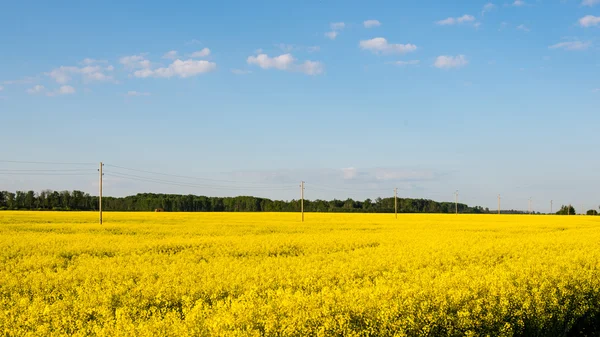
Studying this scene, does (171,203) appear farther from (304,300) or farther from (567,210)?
(304,300)

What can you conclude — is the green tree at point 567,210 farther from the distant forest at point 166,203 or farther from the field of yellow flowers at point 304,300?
the field of yellow flowers at point 304,300

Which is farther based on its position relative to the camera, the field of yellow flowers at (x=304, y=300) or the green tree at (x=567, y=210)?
the green tree at (x=567, y=210)

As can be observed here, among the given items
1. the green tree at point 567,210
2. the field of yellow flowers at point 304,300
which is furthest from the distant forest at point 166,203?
the field of yellow flowers at point 304,300

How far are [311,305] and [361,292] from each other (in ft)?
5.21

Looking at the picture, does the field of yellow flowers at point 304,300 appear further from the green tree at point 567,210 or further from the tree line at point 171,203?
the green tree at point 567,210

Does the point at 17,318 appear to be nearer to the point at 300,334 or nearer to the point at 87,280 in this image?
the point at 87,280

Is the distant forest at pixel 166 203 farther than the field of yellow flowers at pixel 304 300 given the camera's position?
Yes

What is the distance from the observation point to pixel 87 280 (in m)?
12.5

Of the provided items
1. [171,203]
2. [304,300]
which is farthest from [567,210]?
[304,300]

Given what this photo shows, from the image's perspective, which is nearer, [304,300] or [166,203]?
[304,300]

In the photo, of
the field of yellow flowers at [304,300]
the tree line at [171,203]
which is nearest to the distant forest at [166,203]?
the tree line at [171,203]

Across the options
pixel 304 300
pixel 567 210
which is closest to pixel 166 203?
pixel 567 210

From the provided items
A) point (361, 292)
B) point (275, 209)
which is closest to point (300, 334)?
point (361, 292)

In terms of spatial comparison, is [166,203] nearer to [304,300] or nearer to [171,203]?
[171,203]
